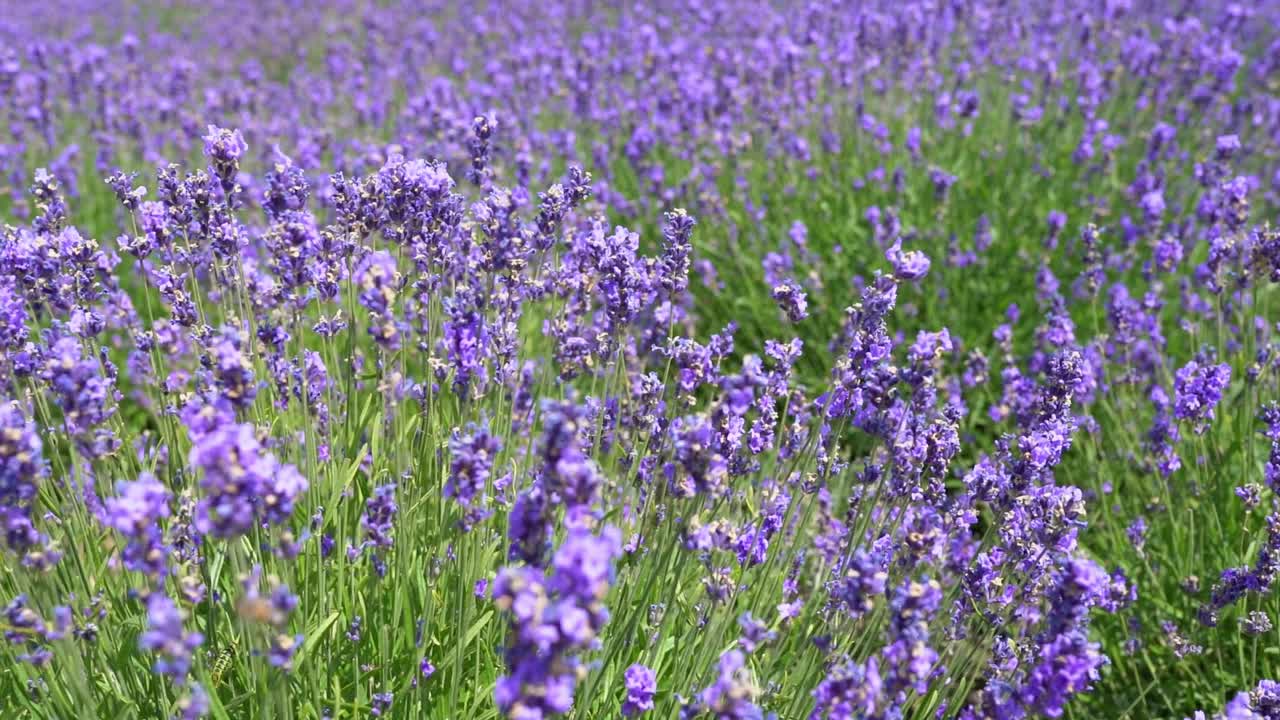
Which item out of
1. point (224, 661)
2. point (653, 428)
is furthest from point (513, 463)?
point (224, 661)

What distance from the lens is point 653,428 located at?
9.86 ft

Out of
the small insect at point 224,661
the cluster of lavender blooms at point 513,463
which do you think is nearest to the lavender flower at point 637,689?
the cluster of lavender blooms at point 513,463

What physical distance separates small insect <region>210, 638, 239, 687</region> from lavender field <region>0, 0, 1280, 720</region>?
0.05 ft

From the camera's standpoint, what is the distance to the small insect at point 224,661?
8.09 ft

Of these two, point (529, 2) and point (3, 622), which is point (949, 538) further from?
point (529, 2)

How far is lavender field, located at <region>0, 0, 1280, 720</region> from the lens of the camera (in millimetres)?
Answer: 1911

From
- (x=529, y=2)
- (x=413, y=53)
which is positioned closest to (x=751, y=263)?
(x=413, y=53)

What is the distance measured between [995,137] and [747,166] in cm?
163

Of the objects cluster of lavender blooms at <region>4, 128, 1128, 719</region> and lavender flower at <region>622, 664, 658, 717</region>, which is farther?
lavender flower at <region>622, 664, 658, 717</region>

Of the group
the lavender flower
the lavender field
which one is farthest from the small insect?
the lavender flower

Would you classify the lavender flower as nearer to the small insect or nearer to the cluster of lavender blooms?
the cluster of lavender blooms

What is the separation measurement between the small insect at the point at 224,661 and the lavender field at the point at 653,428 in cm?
2

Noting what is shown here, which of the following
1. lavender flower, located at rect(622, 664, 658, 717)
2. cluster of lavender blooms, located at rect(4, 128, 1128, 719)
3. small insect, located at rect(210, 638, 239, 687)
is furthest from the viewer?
small insect, located at rect(210, 638, 239, 687)

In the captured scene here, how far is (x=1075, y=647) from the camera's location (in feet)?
5.88
